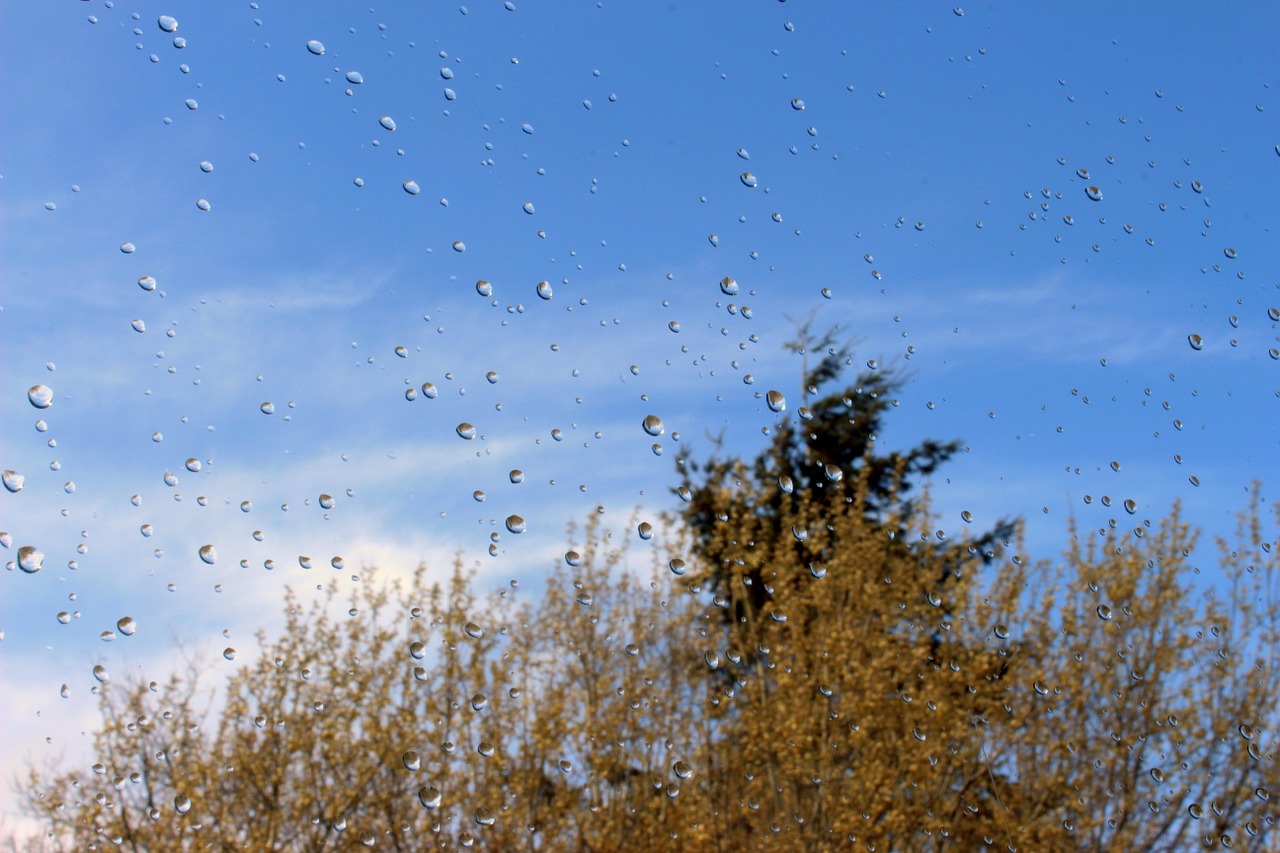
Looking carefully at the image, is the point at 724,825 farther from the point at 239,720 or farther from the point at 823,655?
the point at 239,720

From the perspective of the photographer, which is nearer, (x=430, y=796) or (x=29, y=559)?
(x=29, y=559)

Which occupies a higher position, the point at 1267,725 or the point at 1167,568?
the point at 1167,568

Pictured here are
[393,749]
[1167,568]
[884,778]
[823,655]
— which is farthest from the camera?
[1167,568]

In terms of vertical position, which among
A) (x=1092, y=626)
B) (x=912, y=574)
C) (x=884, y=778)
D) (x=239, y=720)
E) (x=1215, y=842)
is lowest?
(x=1215, y=842)

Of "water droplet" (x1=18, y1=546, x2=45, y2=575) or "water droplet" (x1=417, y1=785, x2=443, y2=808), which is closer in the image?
"water droplet" (x1=18, y1=546, x2=45, y2=575)

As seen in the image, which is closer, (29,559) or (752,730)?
(29,559)

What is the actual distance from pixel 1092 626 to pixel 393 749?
3.39 m

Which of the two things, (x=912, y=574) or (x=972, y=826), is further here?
(x=912, y=574)

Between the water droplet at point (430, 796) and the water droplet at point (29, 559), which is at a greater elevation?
the water droplet at point (29, 559)

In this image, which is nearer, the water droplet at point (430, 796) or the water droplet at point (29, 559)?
the water droplet at point (29, 559)

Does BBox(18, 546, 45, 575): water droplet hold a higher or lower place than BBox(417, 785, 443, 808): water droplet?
higher

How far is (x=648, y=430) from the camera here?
8.21 feet

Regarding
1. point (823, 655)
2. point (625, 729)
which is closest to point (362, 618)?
point (625, 729)

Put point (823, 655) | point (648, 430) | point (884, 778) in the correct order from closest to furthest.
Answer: point (648, 430) → point (884, 778) → point (823, 655)
